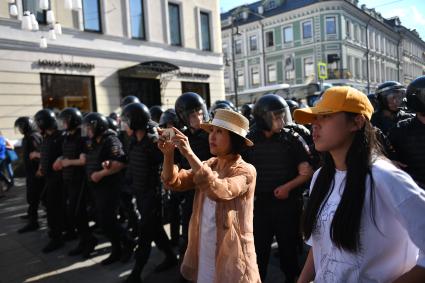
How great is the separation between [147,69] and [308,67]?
27.1 m

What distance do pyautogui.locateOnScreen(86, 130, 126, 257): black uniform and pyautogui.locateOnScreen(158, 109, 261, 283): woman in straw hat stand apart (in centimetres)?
217

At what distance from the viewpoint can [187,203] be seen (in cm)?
361

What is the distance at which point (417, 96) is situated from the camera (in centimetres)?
306

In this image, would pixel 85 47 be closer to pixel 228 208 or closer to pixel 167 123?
pixel 167 123

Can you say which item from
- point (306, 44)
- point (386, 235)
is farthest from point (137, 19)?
point (306, 44)

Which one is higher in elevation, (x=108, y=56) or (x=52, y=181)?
(x=108, y=56)

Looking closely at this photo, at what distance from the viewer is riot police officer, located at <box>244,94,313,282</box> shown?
3395 millimetres

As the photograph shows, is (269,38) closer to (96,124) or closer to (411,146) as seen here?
(96,124)

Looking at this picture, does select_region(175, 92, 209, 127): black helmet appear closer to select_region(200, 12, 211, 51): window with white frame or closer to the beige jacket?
the beige jacket

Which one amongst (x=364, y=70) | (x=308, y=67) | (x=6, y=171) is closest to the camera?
(x=6, y=171)

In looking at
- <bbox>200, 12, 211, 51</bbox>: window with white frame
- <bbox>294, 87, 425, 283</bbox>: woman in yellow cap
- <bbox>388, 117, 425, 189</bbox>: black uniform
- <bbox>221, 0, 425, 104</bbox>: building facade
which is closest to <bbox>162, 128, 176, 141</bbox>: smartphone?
<bbox>294, 87, 425, 283</bbox>: woman in yellow cap

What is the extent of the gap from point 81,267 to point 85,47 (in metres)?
10.7

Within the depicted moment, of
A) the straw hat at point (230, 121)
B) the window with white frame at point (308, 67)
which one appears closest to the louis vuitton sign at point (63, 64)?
the straw hat at point (230, 121)

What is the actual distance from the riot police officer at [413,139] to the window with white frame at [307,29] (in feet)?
120
